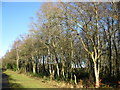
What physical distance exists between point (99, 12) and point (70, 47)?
37.7 ft

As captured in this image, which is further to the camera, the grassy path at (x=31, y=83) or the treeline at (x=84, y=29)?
the treeline at (x=84, y=29)

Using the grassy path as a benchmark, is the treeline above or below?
above

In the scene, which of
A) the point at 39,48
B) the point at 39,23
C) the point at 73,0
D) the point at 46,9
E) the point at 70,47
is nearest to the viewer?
the point at 73,0

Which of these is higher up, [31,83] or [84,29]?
[84,29]

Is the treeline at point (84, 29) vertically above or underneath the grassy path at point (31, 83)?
above

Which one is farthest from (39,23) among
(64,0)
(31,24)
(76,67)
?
(76,67)

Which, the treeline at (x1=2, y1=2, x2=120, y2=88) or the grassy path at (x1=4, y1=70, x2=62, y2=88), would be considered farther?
the treeline at (x1=2, y1=2, x2=120, y2=88)

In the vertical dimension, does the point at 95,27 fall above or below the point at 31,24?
below

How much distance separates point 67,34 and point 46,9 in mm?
5707

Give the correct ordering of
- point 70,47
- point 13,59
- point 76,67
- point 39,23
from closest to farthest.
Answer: point 39,23
point 70,47
point 76,67
point 13,59

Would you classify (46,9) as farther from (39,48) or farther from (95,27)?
(39,48)

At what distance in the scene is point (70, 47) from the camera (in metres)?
29.7

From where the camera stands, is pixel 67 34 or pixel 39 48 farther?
pixel 39 48

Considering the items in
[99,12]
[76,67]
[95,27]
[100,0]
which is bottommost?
[76,67]
